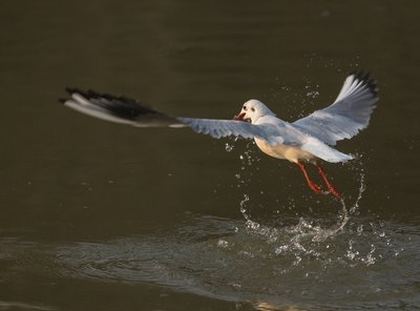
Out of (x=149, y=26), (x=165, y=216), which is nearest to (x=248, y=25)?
(x=149, y=26)

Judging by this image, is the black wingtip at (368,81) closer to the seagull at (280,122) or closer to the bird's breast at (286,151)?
the seagull at (280,122)

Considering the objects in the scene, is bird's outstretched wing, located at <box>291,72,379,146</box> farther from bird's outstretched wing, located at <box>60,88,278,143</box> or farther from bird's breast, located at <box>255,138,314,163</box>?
bird's outstretched wing, located at <box>60,88,278,143</box>

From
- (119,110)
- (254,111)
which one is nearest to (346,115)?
(254,111)

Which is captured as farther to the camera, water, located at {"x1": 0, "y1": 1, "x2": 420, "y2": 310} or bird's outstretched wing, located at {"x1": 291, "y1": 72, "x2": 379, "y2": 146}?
bird's outstretched wing, located at {"x1": 291, "y1": 72, "x2": 379, "y2": 146}

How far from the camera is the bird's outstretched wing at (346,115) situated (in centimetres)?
793

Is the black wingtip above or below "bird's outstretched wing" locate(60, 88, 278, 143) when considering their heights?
above

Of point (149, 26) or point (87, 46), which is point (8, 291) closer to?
point (87, 46)

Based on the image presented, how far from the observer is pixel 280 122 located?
7688 millimetres

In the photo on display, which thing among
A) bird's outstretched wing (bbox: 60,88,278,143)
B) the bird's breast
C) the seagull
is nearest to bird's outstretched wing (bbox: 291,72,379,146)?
the seagull

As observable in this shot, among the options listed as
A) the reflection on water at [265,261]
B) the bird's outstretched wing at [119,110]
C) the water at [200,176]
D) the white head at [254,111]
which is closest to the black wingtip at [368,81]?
the water at [200,176]

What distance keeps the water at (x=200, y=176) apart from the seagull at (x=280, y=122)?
665mm

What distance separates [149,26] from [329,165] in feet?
16.8

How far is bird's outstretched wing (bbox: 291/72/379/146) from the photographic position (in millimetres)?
7926

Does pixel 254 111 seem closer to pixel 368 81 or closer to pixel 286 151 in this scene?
pixel 286 151
